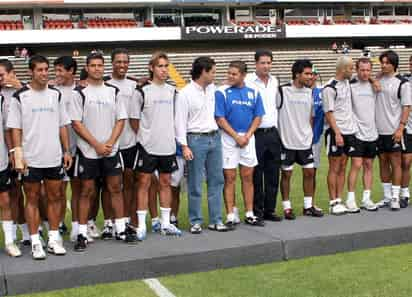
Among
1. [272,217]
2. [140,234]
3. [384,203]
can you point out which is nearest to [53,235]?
[140,234]

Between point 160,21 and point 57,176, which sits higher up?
point 160,21

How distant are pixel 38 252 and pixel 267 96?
2.97 m

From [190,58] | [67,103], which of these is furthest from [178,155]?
[190,58]

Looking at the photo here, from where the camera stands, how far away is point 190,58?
38.1 metres

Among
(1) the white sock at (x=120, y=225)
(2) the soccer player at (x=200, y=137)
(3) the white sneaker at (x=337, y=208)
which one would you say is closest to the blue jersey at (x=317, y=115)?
(3) the white sneaker at (x=337, y=208)

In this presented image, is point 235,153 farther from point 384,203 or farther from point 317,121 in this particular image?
point 384,203

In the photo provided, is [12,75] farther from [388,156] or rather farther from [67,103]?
[388,156]

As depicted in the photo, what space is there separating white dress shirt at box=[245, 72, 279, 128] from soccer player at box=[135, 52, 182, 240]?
1.04 m

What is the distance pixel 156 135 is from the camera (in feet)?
Result: 20.1

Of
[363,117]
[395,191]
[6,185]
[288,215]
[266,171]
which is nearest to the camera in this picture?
[6,185]

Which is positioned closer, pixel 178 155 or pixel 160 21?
pixel 178 155

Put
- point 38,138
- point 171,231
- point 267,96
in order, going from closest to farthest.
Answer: point 38,138 → point 171,231 → point 267,96

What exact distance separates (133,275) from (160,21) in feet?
124

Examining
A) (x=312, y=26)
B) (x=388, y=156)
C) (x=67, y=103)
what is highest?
(x=312, y=26)
